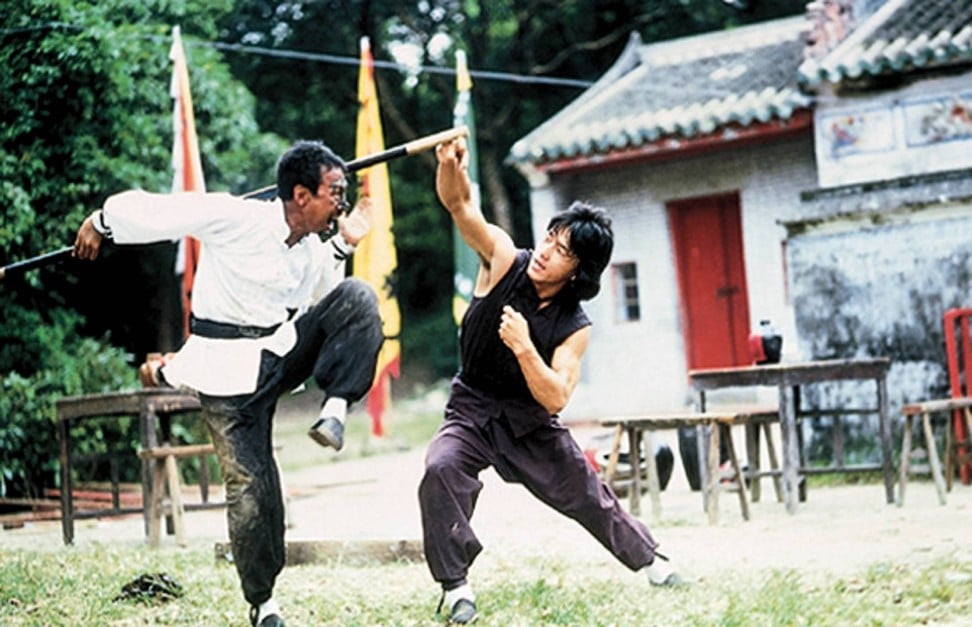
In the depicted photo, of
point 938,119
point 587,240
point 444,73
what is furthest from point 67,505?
point 444,73

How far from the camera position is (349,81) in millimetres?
22391

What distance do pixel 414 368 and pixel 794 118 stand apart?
1194 cm

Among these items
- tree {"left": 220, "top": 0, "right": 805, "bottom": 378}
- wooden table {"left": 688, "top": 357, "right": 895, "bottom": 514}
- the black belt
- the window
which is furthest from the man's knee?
tree {"left": 220, "top": 0, "right": 805, "bottom": 378}

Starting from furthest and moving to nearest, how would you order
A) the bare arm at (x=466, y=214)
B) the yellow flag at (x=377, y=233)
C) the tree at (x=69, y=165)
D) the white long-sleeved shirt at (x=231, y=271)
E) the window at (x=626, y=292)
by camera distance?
1. the window at (x=626, y=292)
2. the yellow flag at (x=377, y=233)
3. the tree at (x=69, y=165)
4. the bare arm at (x=466, y=214)
5. the white long-sleeved shirt at (x=231, y=271)

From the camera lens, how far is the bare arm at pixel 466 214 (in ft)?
15.8

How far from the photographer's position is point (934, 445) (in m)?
8.09

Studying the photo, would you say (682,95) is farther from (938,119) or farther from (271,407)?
(271,407)

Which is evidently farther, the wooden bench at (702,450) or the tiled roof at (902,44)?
the tiled roof at (902,44)

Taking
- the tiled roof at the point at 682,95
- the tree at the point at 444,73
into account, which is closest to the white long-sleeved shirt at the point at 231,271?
the tiled roof at the point at 682,95

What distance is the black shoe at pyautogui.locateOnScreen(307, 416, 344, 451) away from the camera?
15.1ft

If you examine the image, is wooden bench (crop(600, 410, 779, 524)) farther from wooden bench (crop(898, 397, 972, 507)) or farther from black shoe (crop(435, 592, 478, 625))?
black shoe (crop(435, 592, 478, 625))

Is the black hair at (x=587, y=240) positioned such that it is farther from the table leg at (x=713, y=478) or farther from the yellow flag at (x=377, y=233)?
the yellow flag at (x=377, y=233)

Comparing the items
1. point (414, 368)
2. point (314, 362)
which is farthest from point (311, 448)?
point (314, 362)

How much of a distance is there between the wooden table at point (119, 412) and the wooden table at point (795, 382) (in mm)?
3101
